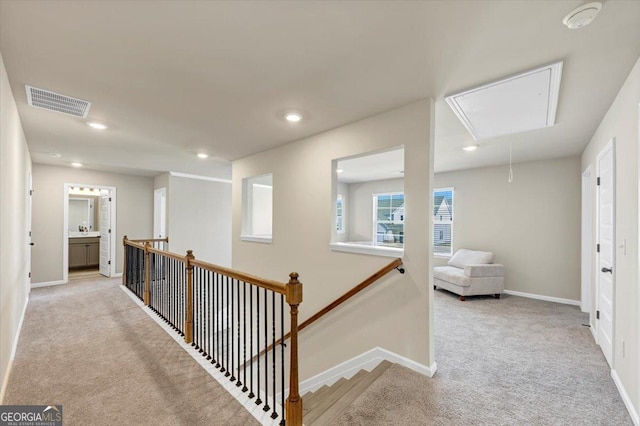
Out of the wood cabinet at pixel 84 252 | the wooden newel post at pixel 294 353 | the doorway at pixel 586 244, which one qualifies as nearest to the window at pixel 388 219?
the doorway at pixel 586 244

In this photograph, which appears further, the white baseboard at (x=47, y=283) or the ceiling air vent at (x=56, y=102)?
the white baseboard at (x=47, y=283)

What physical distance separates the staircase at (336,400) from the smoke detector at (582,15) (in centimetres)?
280

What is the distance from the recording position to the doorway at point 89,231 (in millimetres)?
6066

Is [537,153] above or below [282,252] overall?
above

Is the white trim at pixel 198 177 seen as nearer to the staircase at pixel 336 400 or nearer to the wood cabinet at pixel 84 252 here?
the wood cabinet at pixel 84 252

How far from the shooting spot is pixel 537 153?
4.50 metres

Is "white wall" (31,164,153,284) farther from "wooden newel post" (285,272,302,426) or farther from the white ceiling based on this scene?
"wooden newel post" (285,272,302,426)

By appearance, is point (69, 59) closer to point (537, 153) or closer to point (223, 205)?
point (223, 205)

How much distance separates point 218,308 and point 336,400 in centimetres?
149

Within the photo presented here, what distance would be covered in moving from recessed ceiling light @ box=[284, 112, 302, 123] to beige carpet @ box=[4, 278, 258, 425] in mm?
2604

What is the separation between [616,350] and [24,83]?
18.0 feet

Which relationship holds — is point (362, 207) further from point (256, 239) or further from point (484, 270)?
point (256, 239)

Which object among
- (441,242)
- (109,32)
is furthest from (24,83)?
(441,242)

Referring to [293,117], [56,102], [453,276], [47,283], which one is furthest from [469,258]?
[47,283]
